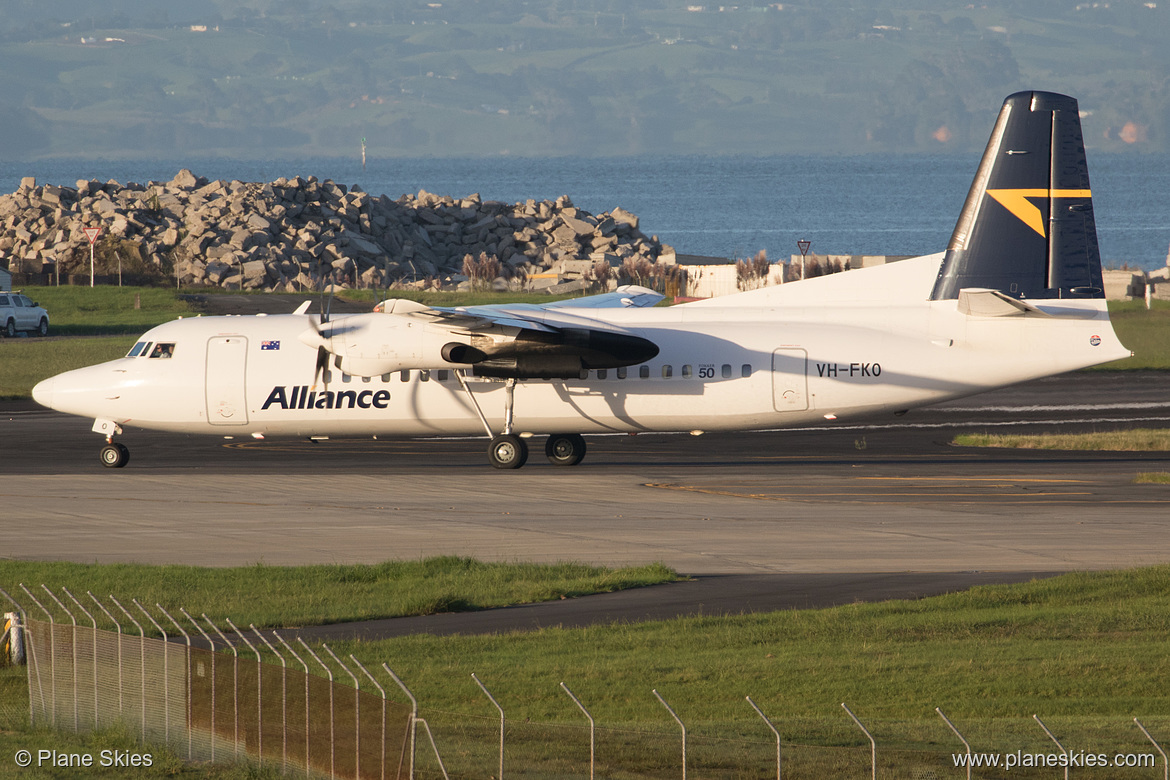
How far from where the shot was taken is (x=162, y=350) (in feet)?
97.0

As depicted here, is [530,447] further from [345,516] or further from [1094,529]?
[1094,529]

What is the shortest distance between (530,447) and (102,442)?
1106 cm

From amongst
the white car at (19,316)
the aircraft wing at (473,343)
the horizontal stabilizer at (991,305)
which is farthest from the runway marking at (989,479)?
the white car at (19,316)

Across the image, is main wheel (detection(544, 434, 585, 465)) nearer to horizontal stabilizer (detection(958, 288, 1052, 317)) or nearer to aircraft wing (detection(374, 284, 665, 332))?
aircraft wing (detection(374, 284, 665, 332))

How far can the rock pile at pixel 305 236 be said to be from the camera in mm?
71438

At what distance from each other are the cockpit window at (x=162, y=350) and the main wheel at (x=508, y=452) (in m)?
7.41

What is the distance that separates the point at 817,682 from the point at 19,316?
5082 centimetres

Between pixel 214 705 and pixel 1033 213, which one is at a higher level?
pixel 1033 213

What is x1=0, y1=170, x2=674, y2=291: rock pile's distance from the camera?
7144cm

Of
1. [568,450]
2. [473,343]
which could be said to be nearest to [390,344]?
[473,343]

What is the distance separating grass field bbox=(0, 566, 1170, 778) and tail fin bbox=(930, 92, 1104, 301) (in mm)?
10677

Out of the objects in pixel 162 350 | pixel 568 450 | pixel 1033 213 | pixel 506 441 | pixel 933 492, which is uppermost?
pixel 1033 213

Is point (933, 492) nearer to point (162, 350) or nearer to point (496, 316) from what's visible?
point (496, 316)

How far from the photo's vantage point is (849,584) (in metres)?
17.6
